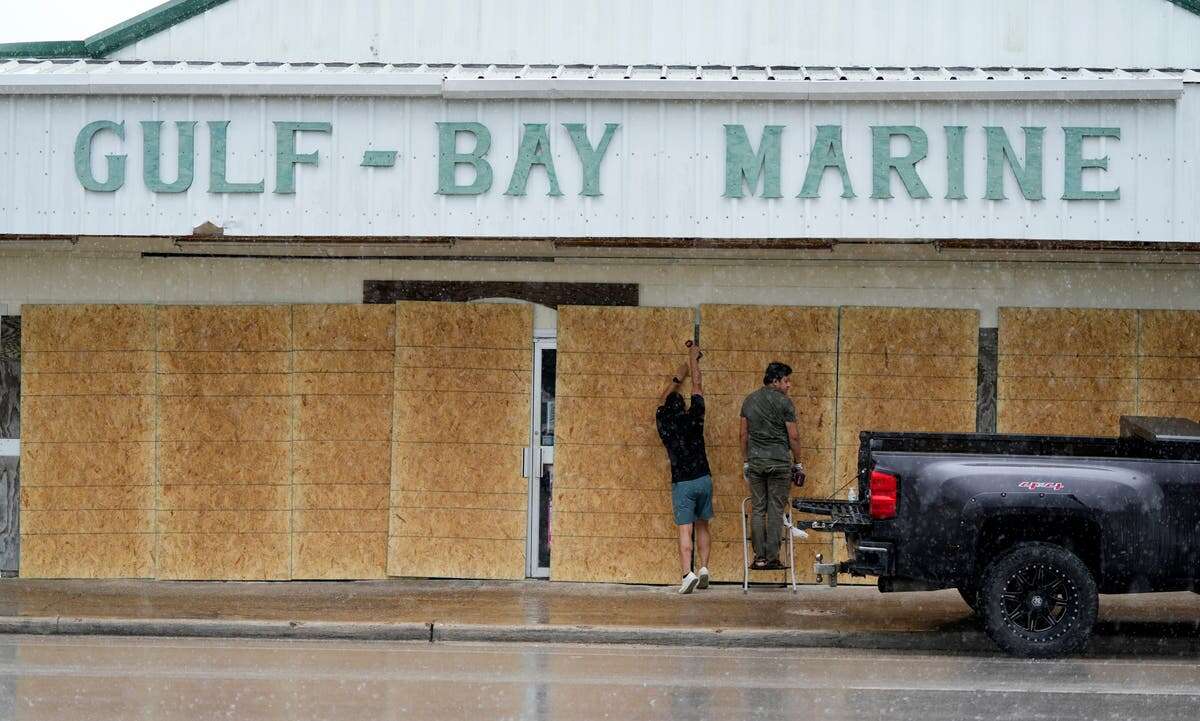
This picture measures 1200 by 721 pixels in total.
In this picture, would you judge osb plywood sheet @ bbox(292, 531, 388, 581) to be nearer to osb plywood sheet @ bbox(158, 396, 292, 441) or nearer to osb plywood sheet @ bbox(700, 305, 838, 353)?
osb plywood sheet @ bbox(158, 396, 292, 441)

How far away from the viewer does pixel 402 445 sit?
1393cm

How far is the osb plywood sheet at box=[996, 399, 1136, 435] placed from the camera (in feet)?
45.2

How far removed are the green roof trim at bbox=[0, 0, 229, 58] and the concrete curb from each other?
6461 mm

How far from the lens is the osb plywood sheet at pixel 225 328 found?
14008mm

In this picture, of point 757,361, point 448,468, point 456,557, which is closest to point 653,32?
point 757,361

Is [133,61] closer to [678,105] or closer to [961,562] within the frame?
[678,105]

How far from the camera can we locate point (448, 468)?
549 inches

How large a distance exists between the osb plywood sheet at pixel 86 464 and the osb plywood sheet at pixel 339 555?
1.60 metres

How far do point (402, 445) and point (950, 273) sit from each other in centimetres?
546

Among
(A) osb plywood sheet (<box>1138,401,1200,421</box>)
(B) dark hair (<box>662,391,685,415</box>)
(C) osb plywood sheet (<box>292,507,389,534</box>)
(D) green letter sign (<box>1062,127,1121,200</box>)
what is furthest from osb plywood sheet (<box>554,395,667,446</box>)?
(A) osb plywood sheet (<box>1138,401,1200,421</box>)

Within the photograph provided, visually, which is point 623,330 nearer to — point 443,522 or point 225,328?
point 443,522

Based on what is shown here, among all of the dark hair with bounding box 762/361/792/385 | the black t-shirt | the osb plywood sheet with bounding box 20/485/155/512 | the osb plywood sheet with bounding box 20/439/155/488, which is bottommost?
the osb plywood sheet with bounding box 20/485/155/512

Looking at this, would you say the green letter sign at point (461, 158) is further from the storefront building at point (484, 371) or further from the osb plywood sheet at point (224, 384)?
the osb plywood sheet at point (224, 384)

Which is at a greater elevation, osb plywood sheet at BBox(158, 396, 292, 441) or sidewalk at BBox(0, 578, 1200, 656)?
osb plywood sheet at BBox(158, 396, 292, 441)
